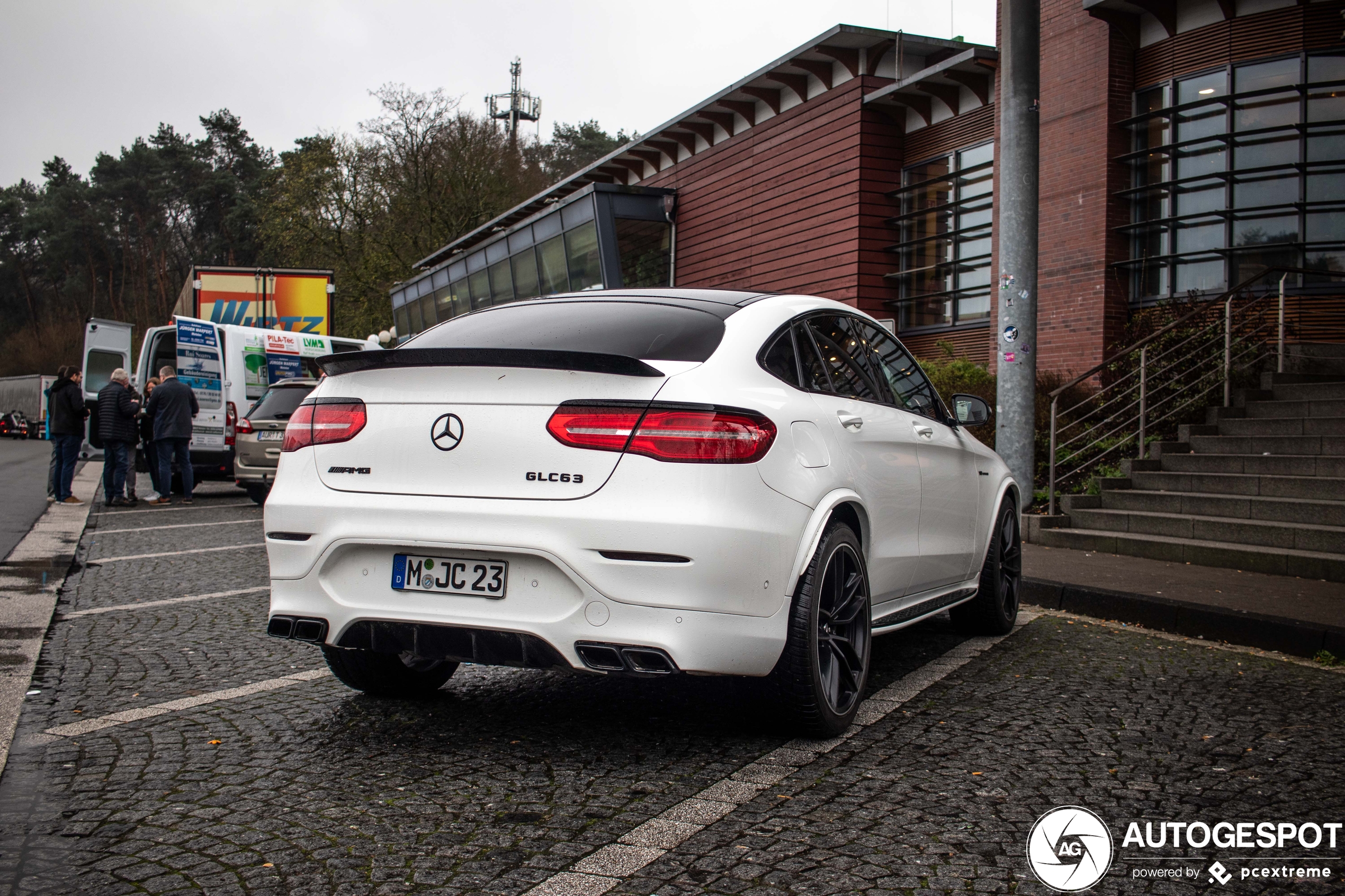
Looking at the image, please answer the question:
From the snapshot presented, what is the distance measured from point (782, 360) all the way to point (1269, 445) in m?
7.67

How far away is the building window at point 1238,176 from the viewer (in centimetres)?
1252

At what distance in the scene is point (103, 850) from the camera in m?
2.91

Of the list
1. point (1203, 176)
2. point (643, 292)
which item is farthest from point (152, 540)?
point (1203, 176)

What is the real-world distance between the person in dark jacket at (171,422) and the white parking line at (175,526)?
261 cm

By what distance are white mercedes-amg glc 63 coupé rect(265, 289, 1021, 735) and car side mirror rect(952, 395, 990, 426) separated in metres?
1.53

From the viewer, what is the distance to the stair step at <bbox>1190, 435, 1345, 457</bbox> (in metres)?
9.52

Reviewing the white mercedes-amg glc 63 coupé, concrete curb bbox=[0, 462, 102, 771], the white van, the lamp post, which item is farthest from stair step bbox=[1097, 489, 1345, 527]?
the white van

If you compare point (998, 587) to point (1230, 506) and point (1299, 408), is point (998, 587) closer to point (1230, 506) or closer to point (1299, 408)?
point (1230, 506)

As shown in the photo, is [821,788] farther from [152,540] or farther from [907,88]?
[907,88]

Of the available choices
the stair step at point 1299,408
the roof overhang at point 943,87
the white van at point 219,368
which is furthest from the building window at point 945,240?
the white van at point 219,368

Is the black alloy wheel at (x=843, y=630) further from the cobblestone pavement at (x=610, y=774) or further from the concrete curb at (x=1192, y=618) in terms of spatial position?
the concrete curb at (x=1192, y=618)

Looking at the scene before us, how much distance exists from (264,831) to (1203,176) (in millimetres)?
13048

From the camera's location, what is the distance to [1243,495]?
31.2 feet

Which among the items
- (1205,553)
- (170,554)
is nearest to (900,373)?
(1205,553)
